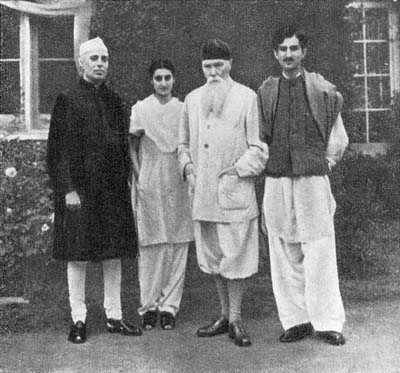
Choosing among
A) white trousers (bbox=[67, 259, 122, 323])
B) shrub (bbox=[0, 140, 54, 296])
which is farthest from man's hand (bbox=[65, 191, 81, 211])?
shrub (bbox=[0, 140, 54, 296])

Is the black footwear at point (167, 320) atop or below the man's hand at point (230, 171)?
below

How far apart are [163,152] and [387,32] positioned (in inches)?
220

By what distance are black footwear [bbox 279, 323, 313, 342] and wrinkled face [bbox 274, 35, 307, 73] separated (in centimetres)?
168

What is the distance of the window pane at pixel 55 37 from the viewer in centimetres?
814

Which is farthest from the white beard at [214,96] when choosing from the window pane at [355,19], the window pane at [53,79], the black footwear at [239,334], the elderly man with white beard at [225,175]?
the window pane at [355,19]

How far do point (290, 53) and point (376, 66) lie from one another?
17.6 ft

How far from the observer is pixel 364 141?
388 inches

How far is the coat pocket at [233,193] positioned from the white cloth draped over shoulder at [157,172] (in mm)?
551

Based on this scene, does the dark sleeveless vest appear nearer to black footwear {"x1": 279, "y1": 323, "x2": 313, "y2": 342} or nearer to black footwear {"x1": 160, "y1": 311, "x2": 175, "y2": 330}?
black footwear {"x1": 279, "y1": 323, "x2": 313, "y2": 342}

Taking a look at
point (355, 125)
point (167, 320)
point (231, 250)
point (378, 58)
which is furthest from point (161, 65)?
point (378, 58)

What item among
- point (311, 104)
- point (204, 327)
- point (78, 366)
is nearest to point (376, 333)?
point (204, 327)

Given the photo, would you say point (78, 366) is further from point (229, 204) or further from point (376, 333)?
point (376, 333)

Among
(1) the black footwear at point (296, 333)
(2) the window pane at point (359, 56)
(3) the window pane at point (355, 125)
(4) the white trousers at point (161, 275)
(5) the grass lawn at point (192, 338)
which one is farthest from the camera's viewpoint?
(2) the window pane at point (359, 56)

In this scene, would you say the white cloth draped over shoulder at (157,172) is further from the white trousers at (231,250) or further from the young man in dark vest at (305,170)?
the young man in dark vest at (305,170)
